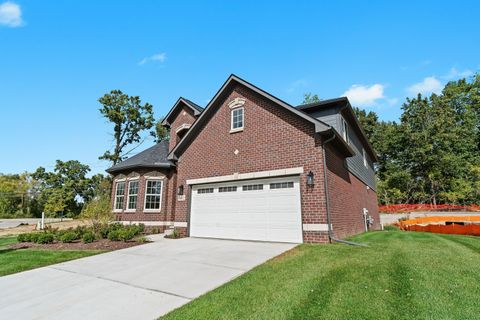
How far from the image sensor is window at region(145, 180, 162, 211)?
16.2m

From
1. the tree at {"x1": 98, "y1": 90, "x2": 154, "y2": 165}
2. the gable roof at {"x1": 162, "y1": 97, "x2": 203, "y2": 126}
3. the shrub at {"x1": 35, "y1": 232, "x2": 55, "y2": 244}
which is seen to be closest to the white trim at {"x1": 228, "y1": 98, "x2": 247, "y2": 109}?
the gable roof at {"x1": 162, "y1": 97, "x2": 203, "y2": 126}

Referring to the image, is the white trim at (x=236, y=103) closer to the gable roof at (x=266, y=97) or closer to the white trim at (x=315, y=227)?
the gable roof at (x=266, y=97)

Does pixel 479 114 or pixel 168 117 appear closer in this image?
pixel 168 117

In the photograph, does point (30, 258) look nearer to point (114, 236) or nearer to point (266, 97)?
point (114, 236)

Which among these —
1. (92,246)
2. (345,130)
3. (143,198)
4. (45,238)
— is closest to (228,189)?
(92,246)

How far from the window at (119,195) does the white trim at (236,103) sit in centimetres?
1033

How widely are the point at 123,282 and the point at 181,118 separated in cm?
1425

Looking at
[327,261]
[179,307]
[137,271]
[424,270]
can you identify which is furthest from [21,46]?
[424,270]

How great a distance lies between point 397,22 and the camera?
10.9 meters

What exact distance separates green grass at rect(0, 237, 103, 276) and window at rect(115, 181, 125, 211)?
6.99m

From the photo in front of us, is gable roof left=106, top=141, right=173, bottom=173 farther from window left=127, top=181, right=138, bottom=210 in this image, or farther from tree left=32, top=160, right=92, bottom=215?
tree left=32, top=160, right=92, bottom=215

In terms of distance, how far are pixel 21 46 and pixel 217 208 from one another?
35.5 feet

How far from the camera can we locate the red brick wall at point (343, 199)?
9.86m

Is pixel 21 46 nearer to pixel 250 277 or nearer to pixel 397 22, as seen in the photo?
pixel 250 277
